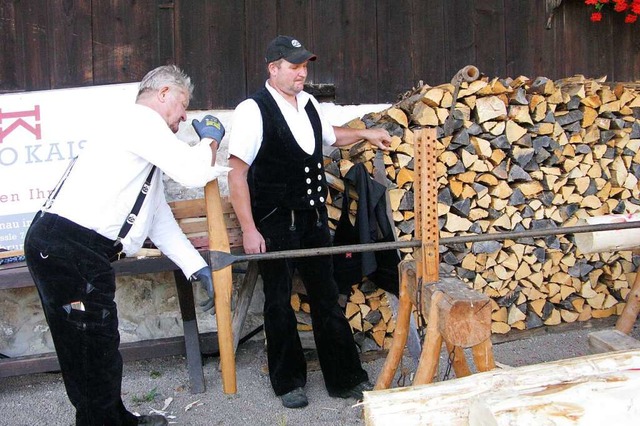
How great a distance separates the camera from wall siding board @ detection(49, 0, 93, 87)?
456 cm

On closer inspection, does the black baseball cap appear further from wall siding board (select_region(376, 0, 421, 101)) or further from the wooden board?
the wooden board

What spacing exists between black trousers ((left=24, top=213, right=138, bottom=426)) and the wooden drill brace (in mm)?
1353

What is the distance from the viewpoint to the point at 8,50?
14.8 feet

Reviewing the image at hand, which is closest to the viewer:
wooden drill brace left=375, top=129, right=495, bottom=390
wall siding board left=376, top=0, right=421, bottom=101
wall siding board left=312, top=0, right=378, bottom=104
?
wooden drill brace left=375, top=129, right=495, bottom=390

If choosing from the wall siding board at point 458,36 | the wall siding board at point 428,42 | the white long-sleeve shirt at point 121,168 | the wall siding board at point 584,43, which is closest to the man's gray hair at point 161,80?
the white long-sleeve shirt at point 121,168

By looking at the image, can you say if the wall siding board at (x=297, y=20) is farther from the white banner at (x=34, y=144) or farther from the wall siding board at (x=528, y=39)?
the wall siding board at (x=528, y=39)

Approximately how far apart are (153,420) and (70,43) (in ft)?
8.33

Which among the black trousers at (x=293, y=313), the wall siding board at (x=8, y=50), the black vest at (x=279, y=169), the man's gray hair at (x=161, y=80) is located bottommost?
the black trousers at (x=293, y=313)

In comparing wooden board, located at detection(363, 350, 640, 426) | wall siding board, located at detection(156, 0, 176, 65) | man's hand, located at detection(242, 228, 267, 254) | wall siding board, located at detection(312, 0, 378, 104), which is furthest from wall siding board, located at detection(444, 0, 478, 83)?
wooden board, located at detection(363, 350, 640, 426)

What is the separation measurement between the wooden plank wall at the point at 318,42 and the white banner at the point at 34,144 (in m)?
0.26

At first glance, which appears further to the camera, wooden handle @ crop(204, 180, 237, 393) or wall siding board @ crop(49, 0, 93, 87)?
wall siding board @ crop(49, 0, 93, 87)

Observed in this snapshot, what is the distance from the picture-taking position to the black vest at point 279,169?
3.72m

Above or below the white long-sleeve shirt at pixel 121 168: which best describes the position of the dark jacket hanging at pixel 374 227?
below

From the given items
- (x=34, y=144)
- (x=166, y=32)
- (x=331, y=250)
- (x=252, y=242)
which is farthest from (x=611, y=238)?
(x=34, y=144)
